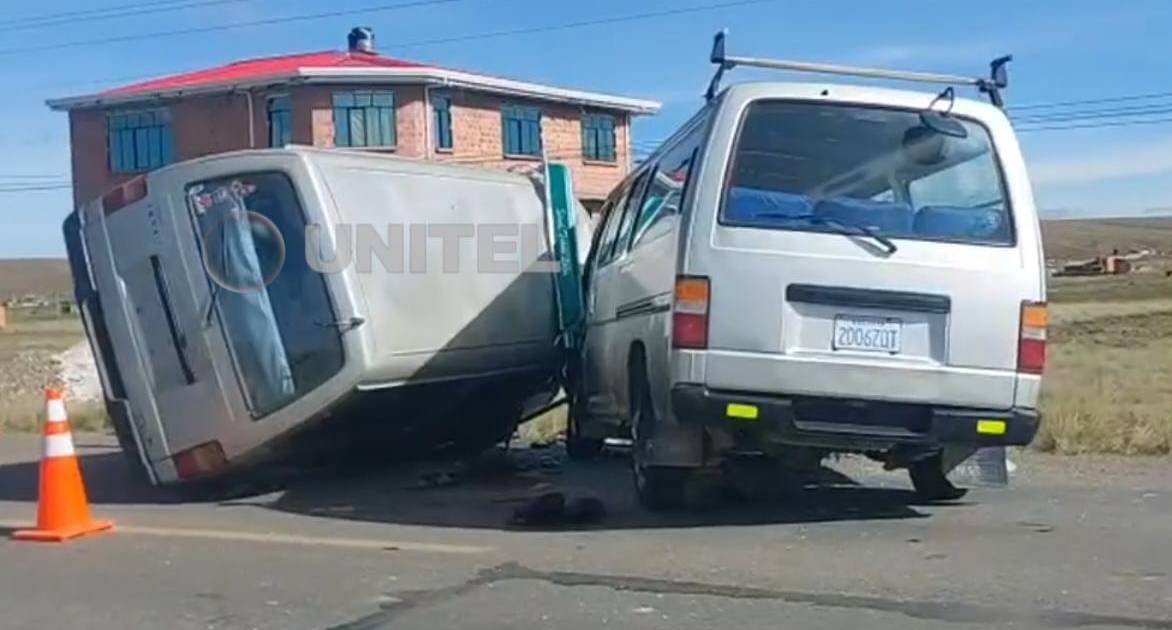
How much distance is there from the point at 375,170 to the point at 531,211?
1.88 meters

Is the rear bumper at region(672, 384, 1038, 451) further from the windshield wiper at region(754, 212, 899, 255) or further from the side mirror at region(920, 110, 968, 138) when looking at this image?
the side mirror at region(920, 110, 968, 138)

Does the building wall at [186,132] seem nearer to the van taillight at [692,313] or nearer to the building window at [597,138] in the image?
the building window at [597,138]

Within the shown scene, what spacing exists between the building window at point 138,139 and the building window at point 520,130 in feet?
33.2

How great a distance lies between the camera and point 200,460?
10.1 m

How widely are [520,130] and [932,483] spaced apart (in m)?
41.8

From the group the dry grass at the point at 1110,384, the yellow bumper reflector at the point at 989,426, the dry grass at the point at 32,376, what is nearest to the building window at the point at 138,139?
the dry grass at the point at 32,376

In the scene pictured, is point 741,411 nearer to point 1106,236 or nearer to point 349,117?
point 349,117

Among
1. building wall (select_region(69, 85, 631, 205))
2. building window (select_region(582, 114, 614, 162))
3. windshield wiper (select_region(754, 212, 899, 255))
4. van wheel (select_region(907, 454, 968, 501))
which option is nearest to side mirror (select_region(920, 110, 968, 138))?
windshield wiper (select_region(754, 212, 899, 255))

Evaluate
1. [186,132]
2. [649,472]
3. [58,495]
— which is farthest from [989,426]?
[186,132]

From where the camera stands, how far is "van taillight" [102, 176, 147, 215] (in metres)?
10.4

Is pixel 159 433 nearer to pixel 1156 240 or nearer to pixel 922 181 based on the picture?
pixel 922 181

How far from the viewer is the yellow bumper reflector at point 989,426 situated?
8.11 meters

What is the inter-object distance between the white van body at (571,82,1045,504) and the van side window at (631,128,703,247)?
0.14m

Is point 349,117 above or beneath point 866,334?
above
